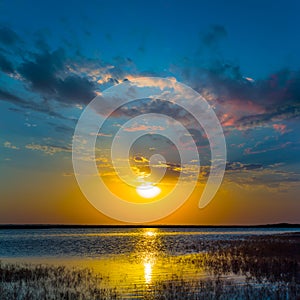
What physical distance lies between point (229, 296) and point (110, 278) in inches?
389

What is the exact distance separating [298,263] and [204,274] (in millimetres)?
→ 9020

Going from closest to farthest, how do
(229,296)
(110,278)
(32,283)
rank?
Answer: (229,296) < (32,283) < (110,278)

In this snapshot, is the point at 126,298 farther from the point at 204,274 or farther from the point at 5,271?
the point at 5,271

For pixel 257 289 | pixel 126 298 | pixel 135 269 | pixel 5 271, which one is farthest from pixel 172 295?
pixel 5 271

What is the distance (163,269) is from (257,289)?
11.6 meters

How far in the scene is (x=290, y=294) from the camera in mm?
19359

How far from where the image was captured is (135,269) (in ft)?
104

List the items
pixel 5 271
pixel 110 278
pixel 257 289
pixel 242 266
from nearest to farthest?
pixel 257 289
pixel 110 278
pixel 5 271
pixel 242 266

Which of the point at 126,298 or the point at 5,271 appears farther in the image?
the point at 5,271

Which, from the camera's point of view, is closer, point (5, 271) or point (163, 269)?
point (5, 271)

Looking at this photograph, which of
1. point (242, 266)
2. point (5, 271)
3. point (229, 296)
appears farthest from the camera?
point (242, 266)

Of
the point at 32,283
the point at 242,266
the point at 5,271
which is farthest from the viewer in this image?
the point at 242,266

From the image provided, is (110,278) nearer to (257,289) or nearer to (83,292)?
(83,292)

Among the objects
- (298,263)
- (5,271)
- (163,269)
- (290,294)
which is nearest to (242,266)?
(298,263)
